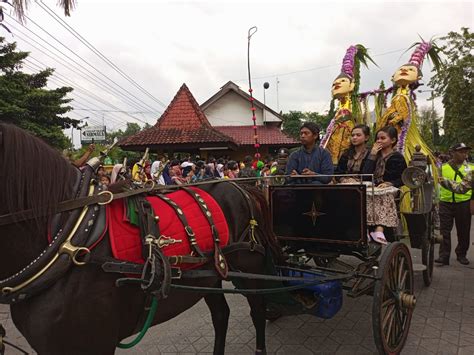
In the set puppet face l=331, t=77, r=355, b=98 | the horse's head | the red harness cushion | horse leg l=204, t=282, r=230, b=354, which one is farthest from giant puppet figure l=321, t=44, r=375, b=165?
the horse's head

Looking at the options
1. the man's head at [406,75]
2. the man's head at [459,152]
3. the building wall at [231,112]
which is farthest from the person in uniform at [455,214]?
the building wall at [231,112]

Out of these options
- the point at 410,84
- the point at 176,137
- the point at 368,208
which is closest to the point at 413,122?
the point at 410,84

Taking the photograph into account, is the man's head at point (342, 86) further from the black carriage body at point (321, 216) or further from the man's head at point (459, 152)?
the black carriage body at point (321, 216)

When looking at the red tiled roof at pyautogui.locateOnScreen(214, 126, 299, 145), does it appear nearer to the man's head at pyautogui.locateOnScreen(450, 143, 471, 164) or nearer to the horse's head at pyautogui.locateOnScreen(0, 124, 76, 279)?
the man's head at pyautogui.locateOnScreen(450, 143, 471, 164)

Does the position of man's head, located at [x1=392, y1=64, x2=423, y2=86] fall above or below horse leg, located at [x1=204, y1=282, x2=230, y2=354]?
above

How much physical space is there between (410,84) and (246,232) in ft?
12.1

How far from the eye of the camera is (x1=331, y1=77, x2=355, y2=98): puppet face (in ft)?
17.1

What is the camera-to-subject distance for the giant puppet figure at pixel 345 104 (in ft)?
16.2

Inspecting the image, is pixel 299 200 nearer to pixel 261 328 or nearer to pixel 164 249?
pixel 261 328

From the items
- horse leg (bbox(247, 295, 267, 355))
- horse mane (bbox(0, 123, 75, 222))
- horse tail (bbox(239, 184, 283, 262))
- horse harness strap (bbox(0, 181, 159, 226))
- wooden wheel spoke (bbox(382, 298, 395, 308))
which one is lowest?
horse leg (bbox(247, 295, 267, 355))

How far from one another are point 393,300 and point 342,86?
3.27 m

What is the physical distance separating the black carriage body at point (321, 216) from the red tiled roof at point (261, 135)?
1427cm

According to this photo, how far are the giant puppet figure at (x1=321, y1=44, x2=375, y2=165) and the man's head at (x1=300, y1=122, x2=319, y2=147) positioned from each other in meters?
1.45

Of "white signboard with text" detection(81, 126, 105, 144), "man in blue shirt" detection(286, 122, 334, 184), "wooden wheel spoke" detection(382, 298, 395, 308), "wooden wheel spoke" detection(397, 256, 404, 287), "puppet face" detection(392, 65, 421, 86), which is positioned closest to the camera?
"wooden wheel spoke" detection(382, 298, 395, 308)
